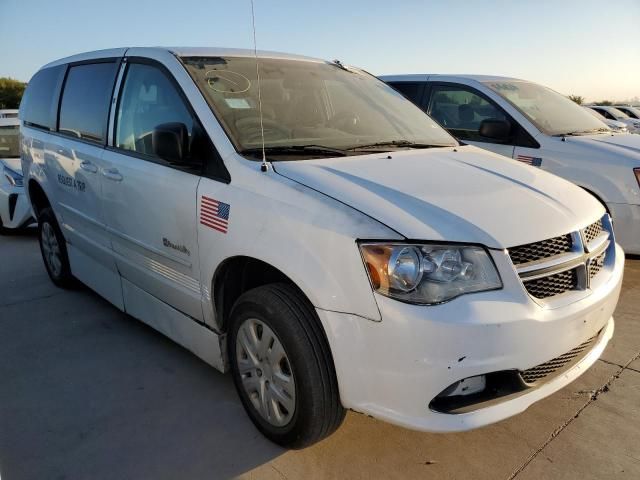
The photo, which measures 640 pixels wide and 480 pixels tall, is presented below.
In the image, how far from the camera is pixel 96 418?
274 cm

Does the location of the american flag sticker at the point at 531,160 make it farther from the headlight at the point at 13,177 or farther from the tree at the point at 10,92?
the tree at the point at 10,92

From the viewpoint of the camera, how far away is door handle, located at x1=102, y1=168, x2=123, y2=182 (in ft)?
10.5

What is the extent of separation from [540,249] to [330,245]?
2.72 ft

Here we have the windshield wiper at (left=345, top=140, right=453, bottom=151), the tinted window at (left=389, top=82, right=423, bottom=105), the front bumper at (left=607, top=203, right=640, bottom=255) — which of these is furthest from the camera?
the tinted window at (left=389, top=82, right=423, bottom=105)

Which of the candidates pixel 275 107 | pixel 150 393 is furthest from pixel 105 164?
pixel 150 393

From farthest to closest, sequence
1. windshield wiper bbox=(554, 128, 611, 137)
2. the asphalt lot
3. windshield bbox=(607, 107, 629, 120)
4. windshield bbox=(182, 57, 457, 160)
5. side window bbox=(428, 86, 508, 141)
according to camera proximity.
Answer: windshield bbox=(607, 107, 629, 120) < side window bbox=(428, 86, 508, 141) < windshield wiper bbox=(554, 128, 611, 137) < windshield bbox=(182, 57, 457, 160) < the asphalt lot

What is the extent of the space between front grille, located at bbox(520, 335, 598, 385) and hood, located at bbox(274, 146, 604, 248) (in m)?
0.51

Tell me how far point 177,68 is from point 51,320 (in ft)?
7.31

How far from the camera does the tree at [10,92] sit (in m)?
32.8

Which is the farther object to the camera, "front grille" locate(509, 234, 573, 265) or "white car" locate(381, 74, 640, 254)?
"white car" locate(381, 74, 640, 254)

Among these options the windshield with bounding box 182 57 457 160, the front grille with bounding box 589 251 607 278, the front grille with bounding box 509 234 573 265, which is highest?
the windshield with bounding box 182 57 457 160

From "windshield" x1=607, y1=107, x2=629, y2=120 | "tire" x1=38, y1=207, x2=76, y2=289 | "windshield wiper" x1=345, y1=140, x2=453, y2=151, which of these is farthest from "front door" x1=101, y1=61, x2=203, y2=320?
"windshield" x1=607, y1=107, x2=629, y2=120

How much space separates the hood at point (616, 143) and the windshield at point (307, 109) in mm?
1905

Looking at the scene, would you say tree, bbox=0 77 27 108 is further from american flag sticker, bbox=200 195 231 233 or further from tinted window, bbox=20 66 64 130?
american flag sticker, bbox=200 195 231 233
